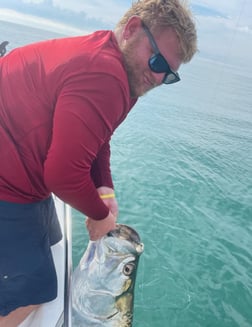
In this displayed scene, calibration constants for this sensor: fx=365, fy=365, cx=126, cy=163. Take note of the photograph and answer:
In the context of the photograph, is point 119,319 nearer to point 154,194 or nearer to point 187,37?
point 187,37

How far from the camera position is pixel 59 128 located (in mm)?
1253

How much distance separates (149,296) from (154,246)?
32.7 inches

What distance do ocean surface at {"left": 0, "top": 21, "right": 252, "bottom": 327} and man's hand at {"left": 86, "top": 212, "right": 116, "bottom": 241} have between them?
5.65ft

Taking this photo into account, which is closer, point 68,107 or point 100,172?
point 68,107

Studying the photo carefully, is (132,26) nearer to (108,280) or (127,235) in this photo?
(127,235)

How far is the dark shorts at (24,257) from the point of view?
1.65 metres

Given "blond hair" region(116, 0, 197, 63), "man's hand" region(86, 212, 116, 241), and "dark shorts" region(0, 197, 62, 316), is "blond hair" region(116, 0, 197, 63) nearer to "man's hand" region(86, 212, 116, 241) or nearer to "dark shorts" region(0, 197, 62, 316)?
"man's hand" region(86, 212, 116, 241)

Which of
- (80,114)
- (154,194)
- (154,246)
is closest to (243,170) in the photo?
(154,194)

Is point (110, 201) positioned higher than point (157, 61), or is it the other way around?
point (157, 61)

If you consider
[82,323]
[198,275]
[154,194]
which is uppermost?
[82,323]

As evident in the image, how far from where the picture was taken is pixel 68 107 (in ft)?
4.06

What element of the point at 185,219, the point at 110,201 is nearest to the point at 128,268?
the point at 110,201

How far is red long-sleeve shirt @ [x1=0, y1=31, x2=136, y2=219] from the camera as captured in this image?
1252 millimetres

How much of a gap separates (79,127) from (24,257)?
Result: 80 centimetres
